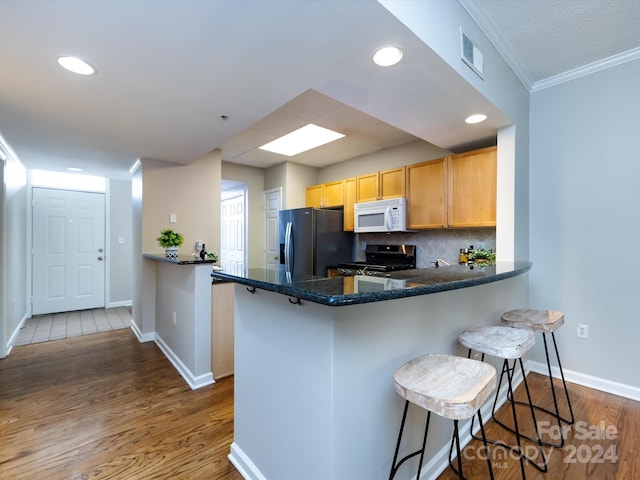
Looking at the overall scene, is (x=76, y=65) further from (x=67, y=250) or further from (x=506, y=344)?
(x=67, y=250)

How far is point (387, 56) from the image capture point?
1591 mm

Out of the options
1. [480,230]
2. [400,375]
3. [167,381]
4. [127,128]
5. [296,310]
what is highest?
[127,128]

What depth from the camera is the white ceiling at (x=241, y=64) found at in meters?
1.34

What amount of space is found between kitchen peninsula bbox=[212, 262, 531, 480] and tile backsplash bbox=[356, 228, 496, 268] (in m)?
1.70

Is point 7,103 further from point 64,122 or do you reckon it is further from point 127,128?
point 127,128

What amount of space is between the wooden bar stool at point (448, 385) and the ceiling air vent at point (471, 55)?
1733mm

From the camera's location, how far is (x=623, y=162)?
7.73 ft

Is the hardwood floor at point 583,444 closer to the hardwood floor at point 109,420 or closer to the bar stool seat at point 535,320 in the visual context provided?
the bar stool seat at point 535,320

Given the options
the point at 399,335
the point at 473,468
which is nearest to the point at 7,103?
the point at 399,335

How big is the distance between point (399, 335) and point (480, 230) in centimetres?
238

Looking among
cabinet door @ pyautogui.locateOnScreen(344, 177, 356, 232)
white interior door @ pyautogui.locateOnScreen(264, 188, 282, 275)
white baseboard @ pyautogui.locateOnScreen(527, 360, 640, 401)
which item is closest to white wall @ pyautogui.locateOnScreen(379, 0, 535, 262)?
white baseboard @ pyautogui.locateOnScreen(527, 360, 640, 401)

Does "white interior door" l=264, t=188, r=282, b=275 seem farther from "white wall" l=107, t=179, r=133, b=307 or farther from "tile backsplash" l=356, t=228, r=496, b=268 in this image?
"white wall" l=107, t=179, r=133, b=307

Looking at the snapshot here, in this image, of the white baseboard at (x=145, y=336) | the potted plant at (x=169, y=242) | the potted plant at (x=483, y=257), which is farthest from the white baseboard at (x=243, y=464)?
the white baseboard at (x=145, y=336)

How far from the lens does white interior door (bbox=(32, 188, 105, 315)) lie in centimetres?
466
